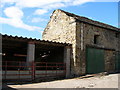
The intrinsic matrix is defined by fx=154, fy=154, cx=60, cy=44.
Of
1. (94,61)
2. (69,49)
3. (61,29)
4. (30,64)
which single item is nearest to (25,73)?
(30,64)

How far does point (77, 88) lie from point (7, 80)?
4354mm

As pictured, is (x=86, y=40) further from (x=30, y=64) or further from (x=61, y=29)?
(x=30, y=64)

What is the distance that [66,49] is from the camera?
1288cm

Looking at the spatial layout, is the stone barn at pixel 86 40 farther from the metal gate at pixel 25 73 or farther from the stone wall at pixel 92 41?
the metal gate at pixel 25 73

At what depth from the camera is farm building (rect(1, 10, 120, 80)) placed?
36.4 ft

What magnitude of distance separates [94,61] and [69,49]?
308 centimetres

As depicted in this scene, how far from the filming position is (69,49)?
13055mm

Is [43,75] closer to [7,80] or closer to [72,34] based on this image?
[7,80]

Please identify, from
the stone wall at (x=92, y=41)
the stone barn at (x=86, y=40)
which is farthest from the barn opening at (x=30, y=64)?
the stone wall at (x=92, y=41)

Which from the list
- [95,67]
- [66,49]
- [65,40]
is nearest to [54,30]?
[65,40]

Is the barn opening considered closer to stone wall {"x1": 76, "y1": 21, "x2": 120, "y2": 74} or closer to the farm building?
the farm building

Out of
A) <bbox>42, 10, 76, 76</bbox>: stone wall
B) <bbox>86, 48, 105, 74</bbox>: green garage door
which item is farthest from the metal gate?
<bbox>86, 48, 105, 74</bbox>: green garage door

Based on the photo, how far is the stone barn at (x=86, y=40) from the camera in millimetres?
13445

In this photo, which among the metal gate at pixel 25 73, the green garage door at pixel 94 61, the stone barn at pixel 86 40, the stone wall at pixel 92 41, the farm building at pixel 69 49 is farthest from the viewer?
the green garage door at pixel 94 61
